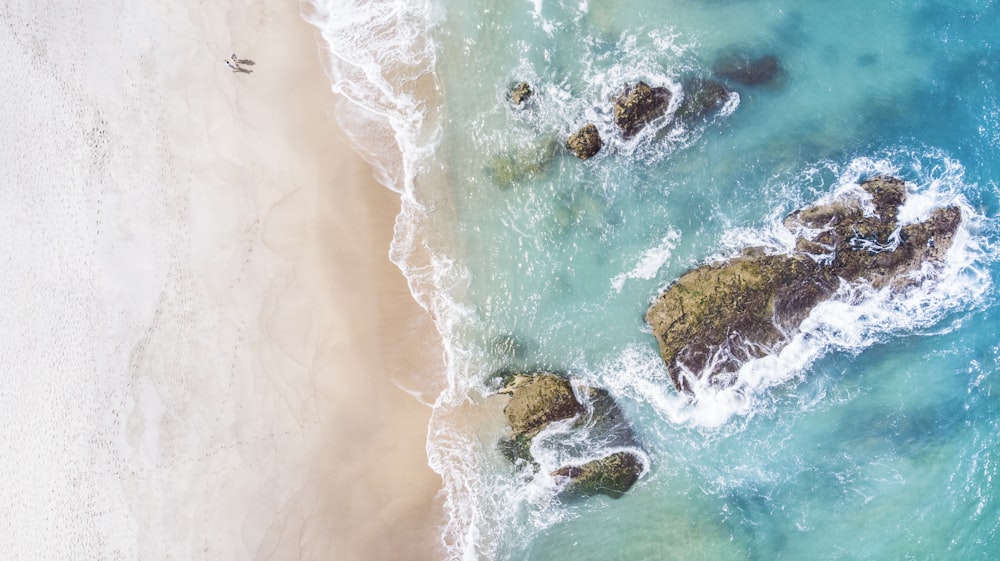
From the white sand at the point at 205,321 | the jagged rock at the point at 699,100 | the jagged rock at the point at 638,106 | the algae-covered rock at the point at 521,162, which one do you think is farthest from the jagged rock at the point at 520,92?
the white sand at the point at 205,321

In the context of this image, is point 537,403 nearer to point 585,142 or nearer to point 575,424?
point 575,424

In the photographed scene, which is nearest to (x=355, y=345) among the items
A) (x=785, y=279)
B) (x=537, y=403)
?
(x=537, y=403)

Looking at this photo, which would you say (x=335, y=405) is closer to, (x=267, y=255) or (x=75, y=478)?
(x=267, y=255)

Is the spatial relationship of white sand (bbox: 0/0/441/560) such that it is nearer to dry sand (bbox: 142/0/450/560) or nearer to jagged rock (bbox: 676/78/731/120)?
dry sand (bbox: 142/0/450/560)

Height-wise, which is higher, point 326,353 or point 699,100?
point 699,100

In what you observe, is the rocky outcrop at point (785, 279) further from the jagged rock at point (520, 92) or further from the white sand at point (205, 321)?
the white sand at point (205, 321)

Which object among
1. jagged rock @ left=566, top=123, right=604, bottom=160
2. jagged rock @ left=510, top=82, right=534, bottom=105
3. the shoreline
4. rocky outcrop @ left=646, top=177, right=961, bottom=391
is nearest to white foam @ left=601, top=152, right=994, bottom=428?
rocky outcrop @ left=646, top=177, right=961, bottom=391
